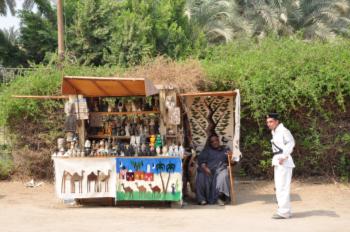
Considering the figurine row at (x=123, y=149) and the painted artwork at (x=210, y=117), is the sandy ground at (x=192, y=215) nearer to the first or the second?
the figurine row at (x=123, y=149)

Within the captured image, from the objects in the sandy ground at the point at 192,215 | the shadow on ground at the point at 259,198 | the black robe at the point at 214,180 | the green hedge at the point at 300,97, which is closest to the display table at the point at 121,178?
the sandy ground at the point at 192,215

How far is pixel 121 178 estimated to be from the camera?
8.85m

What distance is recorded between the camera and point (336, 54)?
34.1 feet

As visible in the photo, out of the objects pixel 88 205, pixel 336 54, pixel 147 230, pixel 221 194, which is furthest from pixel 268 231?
pixel 336 54

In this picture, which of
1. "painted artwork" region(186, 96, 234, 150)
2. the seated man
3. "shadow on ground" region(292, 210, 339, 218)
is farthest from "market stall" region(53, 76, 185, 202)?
"shadow on ground" region(292, 210, 339, 218)

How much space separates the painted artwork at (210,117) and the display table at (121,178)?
184 cm

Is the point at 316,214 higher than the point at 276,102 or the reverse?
the reverse

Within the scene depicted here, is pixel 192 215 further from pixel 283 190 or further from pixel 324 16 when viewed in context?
pixel 324 16

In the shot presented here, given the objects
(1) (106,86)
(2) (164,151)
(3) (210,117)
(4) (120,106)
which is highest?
(1) (106,86)

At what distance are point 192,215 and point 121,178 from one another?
148 centimetres

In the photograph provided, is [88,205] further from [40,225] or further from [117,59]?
[117,59]

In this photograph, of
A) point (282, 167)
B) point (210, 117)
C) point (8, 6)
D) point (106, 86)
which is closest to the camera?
point (282, 167)

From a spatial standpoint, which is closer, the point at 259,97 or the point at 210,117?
the point at 259,97

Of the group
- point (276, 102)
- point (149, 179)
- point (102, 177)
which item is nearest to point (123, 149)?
point (102, 177)
